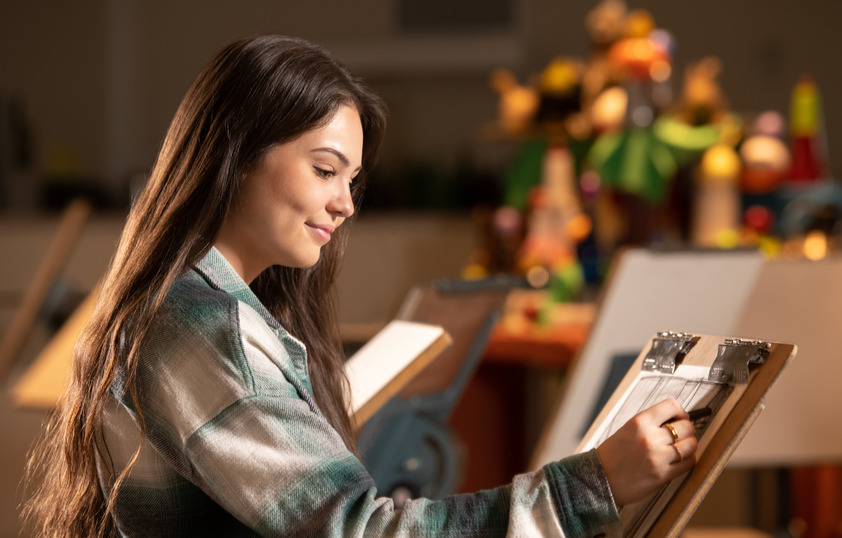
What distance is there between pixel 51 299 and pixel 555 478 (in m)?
2.23

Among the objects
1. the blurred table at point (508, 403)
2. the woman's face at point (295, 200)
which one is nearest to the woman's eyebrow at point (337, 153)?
the woman's face at point (295, 200)

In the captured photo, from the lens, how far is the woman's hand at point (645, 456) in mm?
683

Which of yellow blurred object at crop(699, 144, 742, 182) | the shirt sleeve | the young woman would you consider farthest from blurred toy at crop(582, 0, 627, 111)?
the shirt sleeve

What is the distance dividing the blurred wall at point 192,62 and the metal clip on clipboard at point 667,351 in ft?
12.3

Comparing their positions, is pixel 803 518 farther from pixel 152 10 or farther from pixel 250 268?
pixel 152 10

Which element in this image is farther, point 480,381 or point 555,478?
point 480,381

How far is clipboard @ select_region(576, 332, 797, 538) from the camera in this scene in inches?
26.3

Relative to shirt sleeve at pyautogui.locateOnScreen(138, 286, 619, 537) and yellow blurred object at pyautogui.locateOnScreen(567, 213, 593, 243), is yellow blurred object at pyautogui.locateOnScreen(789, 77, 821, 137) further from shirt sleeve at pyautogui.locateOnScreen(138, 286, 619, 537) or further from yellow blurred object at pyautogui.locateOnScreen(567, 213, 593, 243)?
shirt sleeve at pyautogui.locateOnScreen(138, 286, 619, 537)

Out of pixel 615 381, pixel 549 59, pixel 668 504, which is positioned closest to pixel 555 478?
pixel 668 504

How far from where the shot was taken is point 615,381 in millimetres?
1442

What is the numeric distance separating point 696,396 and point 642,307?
2.37 ft

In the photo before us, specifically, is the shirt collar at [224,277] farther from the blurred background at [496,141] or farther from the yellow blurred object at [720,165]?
the yellow blurred object at [720,165]

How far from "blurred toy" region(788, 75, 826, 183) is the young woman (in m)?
1.94

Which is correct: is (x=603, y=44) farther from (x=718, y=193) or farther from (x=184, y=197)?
(x=184, y=197)
